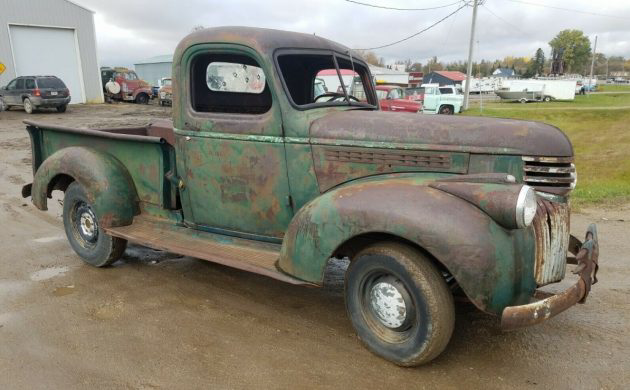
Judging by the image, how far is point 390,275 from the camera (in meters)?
2.80

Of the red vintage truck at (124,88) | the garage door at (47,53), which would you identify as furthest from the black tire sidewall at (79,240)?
the red vintage truck at (124,88)

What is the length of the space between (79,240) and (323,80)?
2.70 m

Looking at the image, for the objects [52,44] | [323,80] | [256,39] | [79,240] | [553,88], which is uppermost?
[52,44]

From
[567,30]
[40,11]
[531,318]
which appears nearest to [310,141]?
[531,318]

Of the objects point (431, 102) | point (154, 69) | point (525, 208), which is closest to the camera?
point (525, 208)

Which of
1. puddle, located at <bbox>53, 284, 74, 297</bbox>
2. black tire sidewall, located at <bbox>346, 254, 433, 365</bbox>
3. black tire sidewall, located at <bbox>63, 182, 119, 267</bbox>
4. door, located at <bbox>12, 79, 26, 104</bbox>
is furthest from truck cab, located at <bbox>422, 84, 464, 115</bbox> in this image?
black tire sidewall, located at <bbox>346, 254, 433, 365</bbox>

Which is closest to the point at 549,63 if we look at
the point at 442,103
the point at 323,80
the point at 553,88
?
the point at 553,88

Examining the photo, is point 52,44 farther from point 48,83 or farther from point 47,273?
point 47,273

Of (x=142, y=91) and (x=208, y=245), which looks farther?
(x=142, y=91)

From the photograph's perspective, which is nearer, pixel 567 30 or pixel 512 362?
pixel 512 362

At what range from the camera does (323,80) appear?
3.98m

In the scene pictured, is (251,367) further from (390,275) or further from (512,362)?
(512,362)

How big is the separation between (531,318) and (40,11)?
82.0 ft

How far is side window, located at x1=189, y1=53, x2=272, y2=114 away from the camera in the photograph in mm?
3680
